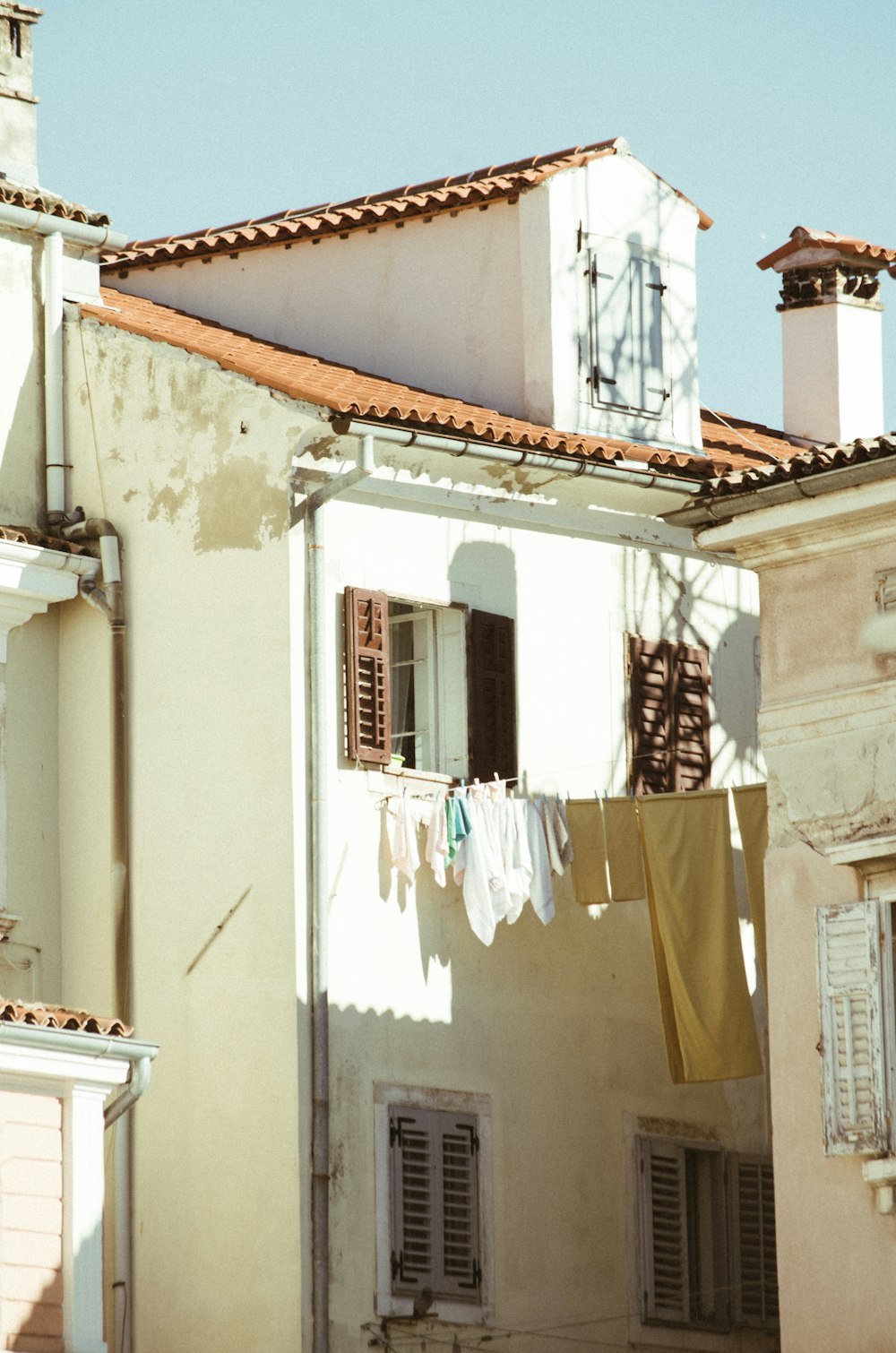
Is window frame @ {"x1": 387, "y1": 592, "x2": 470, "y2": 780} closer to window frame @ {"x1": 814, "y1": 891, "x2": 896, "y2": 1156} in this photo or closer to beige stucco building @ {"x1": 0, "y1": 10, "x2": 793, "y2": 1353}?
beige stucco building @ {"x1": 0, "y1": 10, "x2": 793, "y2": 1353}

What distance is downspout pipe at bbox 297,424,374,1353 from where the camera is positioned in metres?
20.0

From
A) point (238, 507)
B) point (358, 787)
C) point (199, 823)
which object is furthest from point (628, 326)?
point (199, 823)

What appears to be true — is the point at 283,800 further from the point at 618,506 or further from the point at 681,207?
the point at 681,207

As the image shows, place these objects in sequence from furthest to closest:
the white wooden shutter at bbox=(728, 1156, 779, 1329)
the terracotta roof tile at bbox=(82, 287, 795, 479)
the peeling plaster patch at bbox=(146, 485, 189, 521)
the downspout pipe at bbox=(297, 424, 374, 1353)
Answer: the white wooden shutter at bbox=(728, 1156, 779, 1329)
the peeling plaster patch at bbox=(146, 485, 189, 521)
the terracotta roof tile at bbox=(82, 287, 795, 479)
the downspout pipe at bbox=(297, 424, 374, 1353)

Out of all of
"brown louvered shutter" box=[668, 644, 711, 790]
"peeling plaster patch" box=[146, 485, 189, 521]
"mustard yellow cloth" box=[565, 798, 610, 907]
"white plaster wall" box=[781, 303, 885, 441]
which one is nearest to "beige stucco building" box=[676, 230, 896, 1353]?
"mustard yellow cloth" box=[565, 798, 610, 907]

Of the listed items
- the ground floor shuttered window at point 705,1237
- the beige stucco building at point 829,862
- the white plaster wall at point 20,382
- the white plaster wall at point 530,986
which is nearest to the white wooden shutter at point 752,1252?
the ground floor shuttered window at point 705,1237

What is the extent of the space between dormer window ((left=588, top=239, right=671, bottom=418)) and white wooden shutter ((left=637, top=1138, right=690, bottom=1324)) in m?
5.89

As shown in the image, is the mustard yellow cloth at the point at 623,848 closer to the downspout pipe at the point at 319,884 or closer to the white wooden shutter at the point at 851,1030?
the downspout pipe at the point at 319,884

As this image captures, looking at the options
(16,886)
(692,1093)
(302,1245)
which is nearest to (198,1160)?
(302,1245)

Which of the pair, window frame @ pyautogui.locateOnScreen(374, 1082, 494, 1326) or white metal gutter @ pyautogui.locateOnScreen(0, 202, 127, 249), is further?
white metal gutter @ pyautogui.locateOnScreen(0, 202, 127, 249)

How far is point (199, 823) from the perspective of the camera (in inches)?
835

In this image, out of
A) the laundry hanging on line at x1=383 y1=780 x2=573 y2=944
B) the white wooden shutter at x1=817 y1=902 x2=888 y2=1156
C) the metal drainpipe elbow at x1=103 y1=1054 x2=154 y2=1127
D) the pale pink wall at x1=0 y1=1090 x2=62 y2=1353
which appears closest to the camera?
the pale pink wall at x1=0 y1=1090 x2=62 y2=1353

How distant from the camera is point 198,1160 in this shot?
20.6 meters

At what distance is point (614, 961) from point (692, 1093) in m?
1.16
